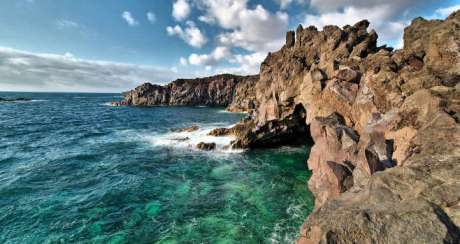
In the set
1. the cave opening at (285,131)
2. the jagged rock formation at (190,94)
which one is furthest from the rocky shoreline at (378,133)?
the jagged rock formation at (190,94)

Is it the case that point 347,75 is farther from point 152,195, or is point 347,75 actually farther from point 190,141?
point 190,141

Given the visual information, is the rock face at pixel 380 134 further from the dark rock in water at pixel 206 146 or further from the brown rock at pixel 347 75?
the dark rock in water at pixel 206 146

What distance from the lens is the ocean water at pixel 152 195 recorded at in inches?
584

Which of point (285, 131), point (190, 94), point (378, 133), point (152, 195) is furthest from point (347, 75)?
point (190, 94)

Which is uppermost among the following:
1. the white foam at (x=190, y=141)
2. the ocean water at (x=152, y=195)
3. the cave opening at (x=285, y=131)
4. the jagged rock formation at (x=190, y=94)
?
the jagged rock formation at (x=190, y=94)

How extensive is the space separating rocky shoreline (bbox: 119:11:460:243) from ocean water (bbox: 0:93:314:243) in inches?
153

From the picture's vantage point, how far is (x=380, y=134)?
1400 centimetres

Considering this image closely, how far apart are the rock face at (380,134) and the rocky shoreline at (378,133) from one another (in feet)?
0.11

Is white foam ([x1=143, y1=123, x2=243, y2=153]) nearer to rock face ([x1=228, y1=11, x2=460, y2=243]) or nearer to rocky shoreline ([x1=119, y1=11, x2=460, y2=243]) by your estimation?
rocky shoreline ([x1=119, y1=11, x2=460, y2=243])

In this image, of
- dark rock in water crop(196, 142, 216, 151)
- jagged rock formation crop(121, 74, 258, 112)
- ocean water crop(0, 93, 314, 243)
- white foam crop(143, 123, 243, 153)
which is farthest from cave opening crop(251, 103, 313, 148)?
jagged rock formation crop(121, 74, 258, 112)

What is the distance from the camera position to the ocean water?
14.8 meters

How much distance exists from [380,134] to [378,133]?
0.13 m

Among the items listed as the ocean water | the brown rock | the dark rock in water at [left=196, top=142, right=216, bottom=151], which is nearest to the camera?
the ocean water

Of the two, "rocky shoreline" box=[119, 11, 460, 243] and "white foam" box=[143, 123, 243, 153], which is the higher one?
"rocky shoreline" box=[119, 11, 460, 243]
